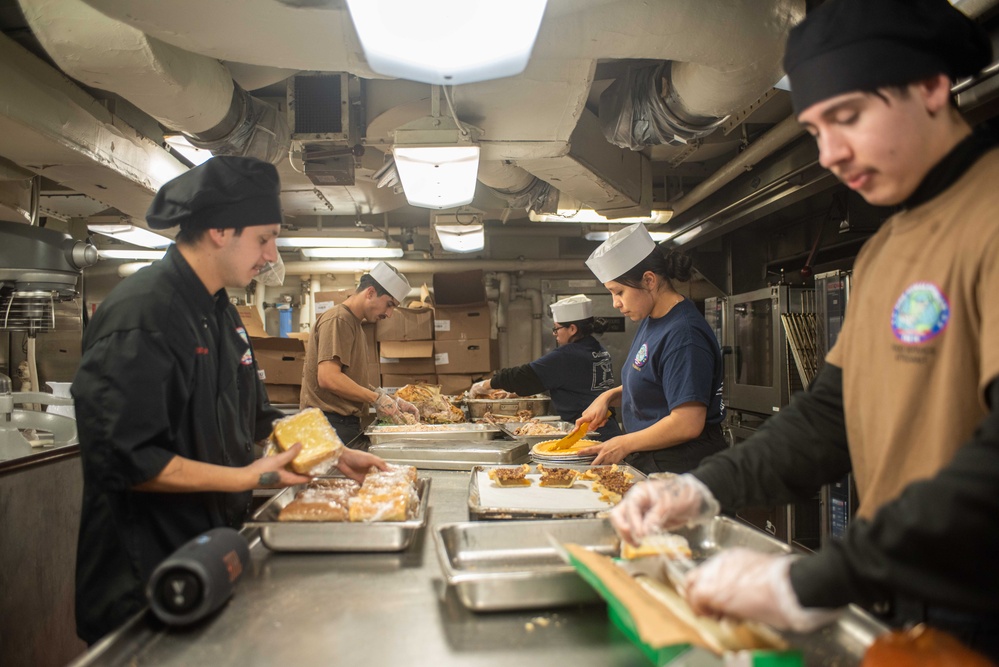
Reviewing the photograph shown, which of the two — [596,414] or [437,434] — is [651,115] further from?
[437,434]

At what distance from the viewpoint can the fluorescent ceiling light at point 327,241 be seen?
5.88m

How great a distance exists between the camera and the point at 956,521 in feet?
2.48

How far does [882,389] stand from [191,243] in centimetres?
167

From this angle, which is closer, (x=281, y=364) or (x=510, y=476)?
(x=510, y=476)

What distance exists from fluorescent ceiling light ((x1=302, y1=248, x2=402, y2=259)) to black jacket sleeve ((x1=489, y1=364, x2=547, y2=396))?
2.52m

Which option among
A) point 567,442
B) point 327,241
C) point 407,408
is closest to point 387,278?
point 407,408

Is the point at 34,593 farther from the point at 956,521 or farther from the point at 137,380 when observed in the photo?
the point at 956,521

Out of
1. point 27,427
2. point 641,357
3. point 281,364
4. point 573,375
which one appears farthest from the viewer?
point 281,364

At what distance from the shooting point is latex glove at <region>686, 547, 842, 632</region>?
86 centimetres

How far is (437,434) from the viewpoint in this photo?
3266mm

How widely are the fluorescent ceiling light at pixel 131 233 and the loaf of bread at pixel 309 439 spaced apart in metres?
4.08

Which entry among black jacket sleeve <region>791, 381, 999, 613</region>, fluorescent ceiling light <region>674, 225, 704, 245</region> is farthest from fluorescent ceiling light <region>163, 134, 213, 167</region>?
fluorescent ceiling light <region>674, 225, 704, 245</region>

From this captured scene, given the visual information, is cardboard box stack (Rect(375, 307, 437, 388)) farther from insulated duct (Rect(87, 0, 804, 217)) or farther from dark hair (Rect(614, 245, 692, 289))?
dark hair (Rect(614, 245, 692, 289))

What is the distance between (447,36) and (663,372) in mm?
1514
